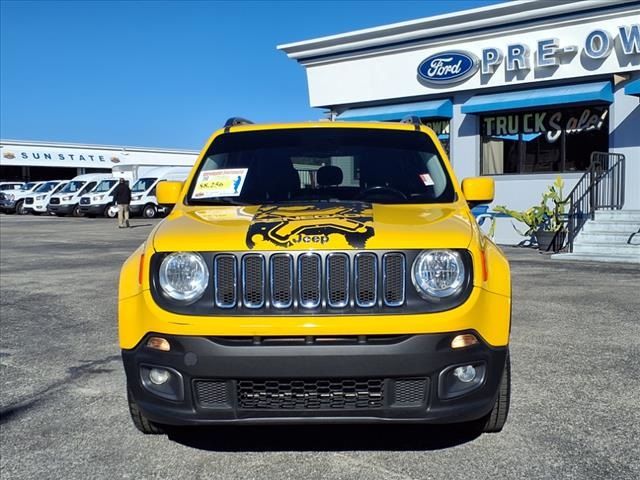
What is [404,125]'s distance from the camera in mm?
4965

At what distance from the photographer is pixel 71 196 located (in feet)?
111

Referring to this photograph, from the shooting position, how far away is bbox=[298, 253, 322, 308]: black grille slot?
10.4 ft

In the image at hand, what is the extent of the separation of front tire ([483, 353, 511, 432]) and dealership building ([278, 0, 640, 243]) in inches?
480

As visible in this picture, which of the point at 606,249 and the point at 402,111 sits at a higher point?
the point at 402,111

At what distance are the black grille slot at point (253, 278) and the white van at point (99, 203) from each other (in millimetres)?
30534

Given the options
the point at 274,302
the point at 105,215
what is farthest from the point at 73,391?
the point at 105,215

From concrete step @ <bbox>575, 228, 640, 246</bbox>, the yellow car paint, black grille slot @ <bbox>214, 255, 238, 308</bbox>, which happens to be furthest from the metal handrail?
black grille slot @ <bbox>214, 255, 238, 308</bbox>

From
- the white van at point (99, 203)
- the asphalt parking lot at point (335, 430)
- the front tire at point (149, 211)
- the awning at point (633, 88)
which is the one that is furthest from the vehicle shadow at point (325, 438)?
the white van at point (99, 203)

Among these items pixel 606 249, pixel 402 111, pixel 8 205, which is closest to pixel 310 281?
pixel 606 249

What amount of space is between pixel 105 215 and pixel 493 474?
104ft

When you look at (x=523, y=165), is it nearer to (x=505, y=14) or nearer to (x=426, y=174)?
(x=505, y=14)

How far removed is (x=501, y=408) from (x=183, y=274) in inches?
71.7

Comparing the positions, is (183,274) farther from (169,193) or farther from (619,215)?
(619,215)

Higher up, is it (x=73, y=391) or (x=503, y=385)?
(x=503, y=385)
